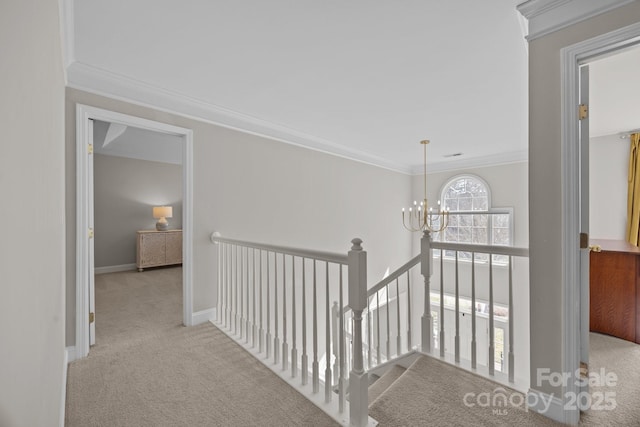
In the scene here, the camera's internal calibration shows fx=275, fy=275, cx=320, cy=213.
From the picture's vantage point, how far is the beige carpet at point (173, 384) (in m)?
1.58

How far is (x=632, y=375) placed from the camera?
6.29 feet

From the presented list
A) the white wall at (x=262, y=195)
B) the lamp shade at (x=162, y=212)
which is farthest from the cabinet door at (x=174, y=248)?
the white wall at (x=262, y=195)

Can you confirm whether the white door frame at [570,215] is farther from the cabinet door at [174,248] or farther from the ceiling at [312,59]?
the cabinet door at [174,248]

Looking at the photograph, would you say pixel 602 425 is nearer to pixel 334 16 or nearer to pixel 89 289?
pixel 334 16

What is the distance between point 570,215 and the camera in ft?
4.79

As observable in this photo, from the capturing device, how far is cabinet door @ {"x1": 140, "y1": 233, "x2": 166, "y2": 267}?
214 inches

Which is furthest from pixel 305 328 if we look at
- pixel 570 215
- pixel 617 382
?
pixel 617 382

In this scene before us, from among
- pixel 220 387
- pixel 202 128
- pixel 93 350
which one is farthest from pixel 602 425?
pixel 202 128

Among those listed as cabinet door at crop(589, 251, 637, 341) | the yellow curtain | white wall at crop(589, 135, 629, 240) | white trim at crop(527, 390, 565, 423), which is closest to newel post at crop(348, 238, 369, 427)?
white trim at crop(527, 390, 565, 423)

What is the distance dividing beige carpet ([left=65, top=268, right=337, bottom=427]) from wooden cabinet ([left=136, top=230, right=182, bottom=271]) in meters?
2.75

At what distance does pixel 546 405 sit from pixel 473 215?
484cm

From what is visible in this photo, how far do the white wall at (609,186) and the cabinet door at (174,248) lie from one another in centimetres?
712

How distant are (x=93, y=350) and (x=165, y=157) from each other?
4539 millimetres

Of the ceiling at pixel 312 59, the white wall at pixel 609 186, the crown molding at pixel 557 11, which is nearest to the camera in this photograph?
the crown molding at pixel 557 11
